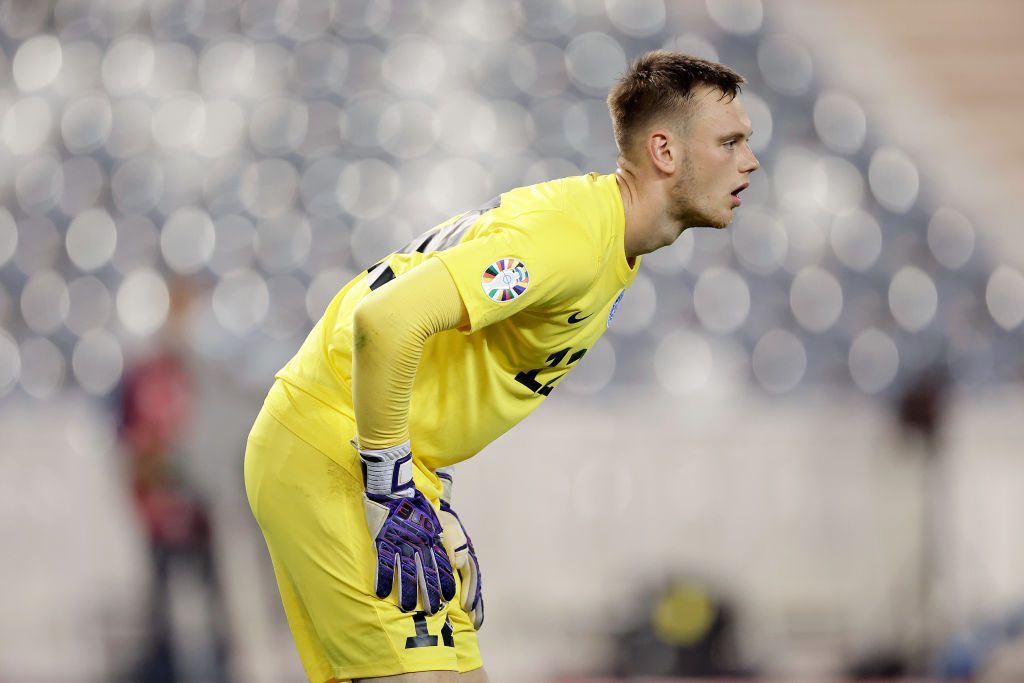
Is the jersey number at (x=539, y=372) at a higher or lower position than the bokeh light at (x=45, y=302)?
lower

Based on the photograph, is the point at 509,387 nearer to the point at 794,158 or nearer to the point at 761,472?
the point at 761,472

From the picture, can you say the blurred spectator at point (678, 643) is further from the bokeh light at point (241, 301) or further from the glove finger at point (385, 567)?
the glove finger at point (385, 567)

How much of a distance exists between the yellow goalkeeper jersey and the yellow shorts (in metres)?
0.05

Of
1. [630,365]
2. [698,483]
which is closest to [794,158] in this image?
[630,365]

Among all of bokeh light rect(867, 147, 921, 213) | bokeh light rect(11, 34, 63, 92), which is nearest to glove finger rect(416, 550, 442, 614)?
bokeh light rect(867, 147, 921, 213)

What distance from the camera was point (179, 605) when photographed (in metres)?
5.06

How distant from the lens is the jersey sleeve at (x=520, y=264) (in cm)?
184

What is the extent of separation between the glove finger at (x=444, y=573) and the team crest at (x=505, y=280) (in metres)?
0.46

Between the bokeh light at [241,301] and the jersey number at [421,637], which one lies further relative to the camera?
the bokeh light at [241,301]

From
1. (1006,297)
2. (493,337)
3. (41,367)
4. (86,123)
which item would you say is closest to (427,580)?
(493,337)

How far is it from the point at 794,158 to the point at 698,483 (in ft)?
6.82

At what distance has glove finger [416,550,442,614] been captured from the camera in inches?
76.9

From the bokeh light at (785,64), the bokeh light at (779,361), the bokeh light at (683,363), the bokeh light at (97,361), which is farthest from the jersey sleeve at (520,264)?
the bokeh light at (785,64)

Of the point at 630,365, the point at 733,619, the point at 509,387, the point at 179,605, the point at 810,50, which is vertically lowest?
the point at 733,619
